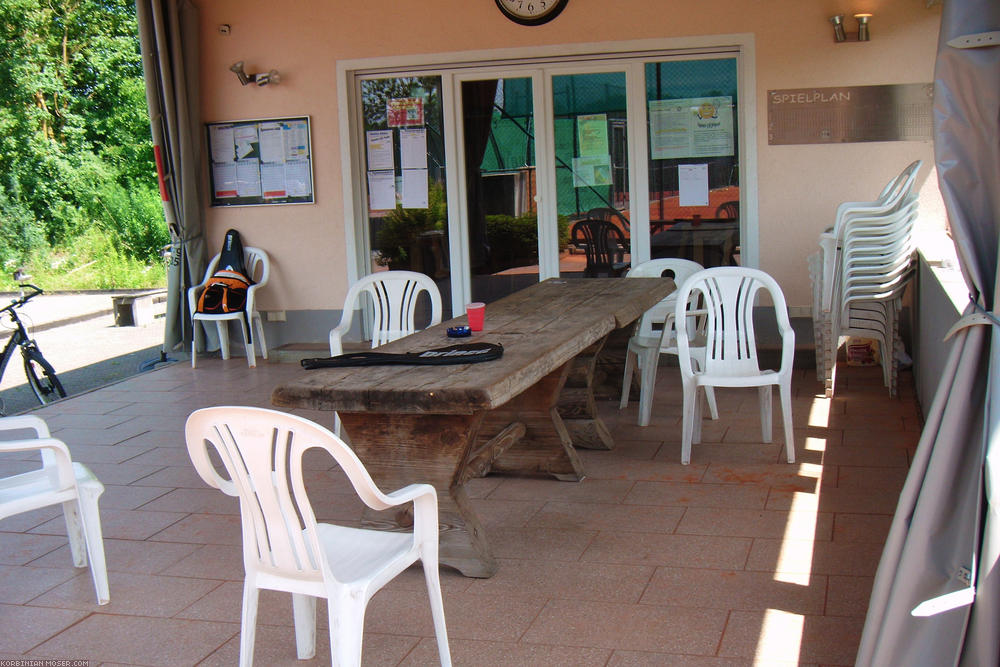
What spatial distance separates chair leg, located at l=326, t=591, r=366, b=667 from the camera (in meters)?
2.18

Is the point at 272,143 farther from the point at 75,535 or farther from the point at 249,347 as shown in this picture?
the point at 75,535

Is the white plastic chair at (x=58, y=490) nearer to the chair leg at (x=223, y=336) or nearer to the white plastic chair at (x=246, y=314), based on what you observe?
the white plastic chair at (x=246, y=314)

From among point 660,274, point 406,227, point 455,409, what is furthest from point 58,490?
point 406,227

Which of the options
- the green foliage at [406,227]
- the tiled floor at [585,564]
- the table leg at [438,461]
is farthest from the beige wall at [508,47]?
the table leg at [438,461]

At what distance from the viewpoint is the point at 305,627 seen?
2660 mm

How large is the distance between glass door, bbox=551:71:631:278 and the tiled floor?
2.12 meters

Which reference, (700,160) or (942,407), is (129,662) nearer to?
(942,407)

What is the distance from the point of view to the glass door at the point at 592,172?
6695 millimetres

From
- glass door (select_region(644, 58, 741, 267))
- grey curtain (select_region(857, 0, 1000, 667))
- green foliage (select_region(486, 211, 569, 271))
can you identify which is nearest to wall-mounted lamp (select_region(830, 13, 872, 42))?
glass door (select_region(644, 58, 741, 267))

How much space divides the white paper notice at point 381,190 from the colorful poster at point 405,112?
37 centimetres

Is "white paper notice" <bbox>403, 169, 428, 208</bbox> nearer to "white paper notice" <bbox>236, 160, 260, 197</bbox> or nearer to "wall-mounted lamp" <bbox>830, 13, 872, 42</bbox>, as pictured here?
"white paper notice" <bbox>236, 160, 260, 197</bbox>

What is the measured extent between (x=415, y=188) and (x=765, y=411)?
3.52 metres

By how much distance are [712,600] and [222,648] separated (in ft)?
4.60

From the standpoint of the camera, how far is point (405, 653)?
2.67 meters
